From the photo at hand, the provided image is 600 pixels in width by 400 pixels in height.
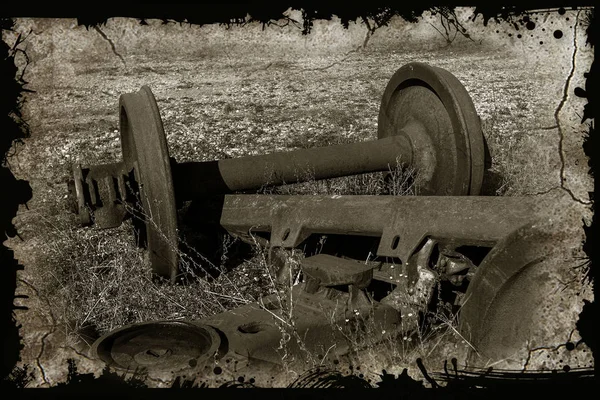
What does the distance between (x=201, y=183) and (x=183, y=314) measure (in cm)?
90

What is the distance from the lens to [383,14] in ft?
29.5

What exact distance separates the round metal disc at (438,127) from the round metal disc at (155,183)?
76.7 inches

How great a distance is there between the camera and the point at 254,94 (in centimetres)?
806

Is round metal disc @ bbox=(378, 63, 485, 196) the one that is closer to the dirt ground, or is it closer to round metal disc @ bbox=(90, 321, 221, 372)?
the dirt ground

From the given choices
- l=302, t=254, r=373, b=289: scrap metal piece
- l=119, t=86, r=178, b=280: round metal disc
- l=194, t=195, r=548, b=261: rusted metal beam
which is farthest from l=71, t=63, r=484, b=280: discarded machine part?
l=302, t=254, r=373, b=289: scrap metal piece

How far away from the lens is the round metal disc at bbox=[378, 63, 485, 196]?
4285mm

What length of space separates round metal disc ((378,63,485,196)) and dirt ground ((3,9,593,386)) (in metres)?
0.66

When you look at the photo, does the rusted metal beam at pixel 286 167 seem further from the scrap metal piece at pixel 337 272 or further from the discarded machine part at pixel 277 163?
the scrap metal piece at pixel 337 272

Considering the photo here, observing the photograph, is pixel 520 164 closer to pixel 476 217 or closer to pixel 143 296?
pixel 476 217

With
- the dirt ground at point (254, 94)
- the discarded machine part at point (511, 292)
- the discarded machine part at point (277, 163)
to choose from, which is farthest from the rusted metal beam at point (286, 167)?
the discarded machine part at point (511, 292)

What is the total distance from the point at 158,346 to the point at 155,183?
3.34ft

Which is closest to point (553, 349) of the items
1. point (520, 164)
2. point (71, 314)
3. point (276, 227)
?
point (276, 227)

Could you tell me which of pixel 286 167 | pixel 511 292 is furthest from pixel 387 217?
pixel 286 167

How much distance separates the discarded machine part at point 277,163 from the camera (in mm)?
3674
